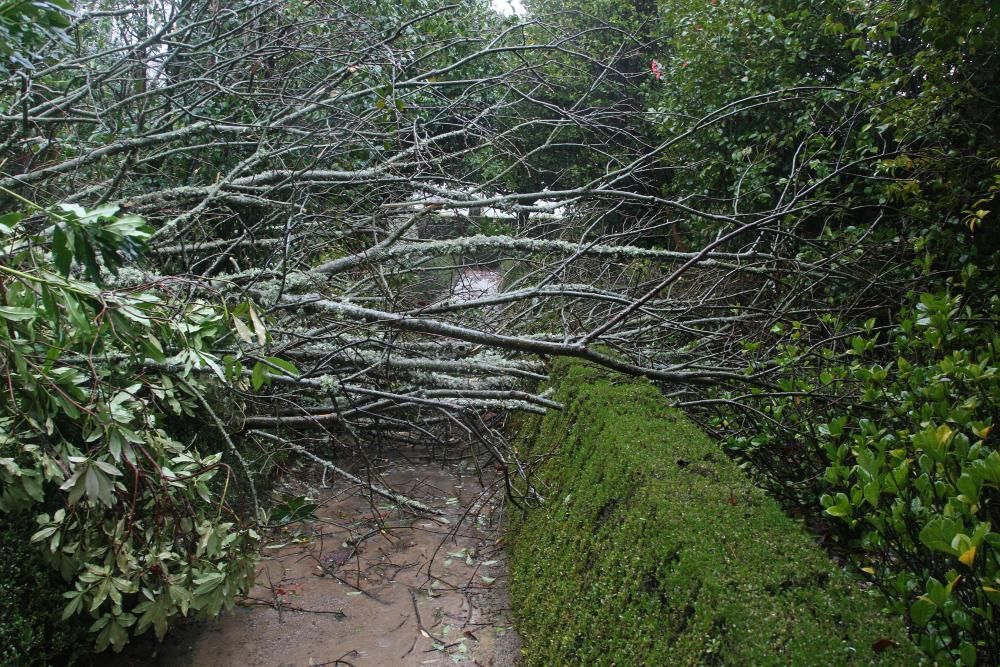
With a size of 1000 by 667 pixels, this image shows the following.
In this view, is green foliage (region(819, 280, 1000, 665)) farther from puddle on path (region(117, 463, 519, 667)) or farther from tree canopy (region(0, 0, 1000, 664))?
puddle on path (region(117, 463, 519, 667))

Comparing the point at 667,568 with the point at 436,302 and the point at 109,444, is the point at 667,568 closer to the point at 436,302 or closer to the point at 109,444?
the point at 109,444

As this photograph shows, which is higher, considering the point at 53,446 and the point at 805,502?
the point at 53,446

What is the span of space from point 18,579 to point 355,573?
2266mm

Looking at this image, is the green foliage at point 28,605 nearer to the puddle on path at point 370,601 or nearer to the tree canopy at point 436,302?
the tree canopy at point 436,302

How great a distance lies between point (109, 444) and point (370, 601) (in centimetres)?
242

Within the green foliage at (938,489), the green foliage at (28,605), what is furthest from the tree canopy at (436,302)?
the green foliage at (28,605)

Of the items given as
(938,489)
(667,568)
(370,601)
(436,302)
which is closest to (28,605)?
(370,601)

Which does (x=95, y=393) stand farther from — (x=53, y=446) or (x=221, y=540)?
(x=221, y=540)

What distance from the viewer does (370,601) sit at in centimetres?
461

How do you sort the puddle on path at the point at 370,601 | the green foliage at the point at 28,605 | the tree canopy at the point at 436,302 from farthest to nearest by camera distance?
the puddle on path at the point at 370,601
the green foliage at the point at 28,605
the tree canopy at the point at 436,302

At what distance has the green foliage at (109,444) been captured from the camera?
2457 millimetres

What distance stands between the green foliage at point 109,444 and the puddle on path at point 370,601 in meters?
0.61

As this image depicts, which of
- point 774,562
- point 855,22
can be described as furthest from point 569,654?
point 855,22

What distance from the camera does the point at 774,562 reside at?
7.24ft
